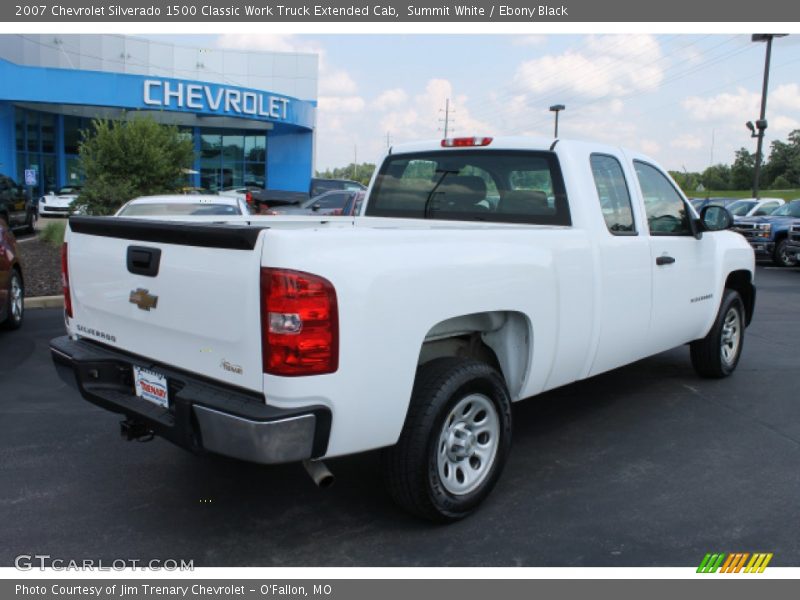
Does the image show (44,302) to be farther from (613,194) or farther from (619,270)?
(619,270)

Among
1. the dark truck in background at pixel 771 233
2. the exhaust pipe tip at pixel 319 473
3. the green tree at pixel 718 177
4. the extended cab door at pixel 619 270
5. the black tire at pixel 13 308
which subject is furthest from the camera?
the green tree at pixel 718 177

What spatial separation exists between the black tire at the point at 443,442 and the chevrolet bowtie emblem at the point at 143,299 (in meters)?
1.28

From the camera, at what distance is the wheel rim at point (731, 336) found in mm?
6422

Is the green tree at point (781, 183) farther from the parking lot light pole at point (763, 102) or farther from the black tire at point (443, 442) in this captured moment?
the black tire at point (443, 442)

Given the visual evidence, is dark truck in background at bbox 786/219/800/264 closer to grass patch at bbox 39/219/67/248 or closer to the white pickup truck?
the white pickup truck

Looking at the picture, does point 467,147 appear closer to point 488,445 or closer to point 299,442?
point 488,445

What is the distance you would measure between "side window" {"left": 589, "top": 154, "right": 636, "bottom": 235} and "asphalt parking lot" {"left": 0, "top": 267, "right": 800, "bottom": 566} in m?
1.46

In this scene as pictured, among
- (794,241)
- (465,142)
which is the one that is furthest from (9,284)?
(794,241)

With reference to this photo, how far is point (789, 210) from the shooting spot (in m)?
19.6

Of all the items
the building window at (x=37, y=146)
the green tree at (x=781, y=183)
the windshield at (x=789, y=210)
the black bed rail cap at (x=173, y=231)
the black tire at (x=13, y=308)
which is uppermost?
the green tree at (x=781, y=183)

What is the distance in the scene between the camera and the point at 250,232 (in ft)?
9.45

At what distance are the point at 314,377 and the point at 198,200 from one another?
8094 mm

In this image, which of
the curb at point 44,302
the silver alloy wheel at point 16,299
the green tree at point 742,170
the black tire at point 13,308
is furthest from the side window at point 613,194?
the green tree at point 742,170

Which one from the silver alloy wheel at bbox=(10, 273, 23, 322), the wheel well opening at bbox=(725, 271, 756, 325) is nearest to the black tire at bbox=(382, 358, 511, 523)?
the wheel well opening at bbox=(725, 271, 756, 325)
